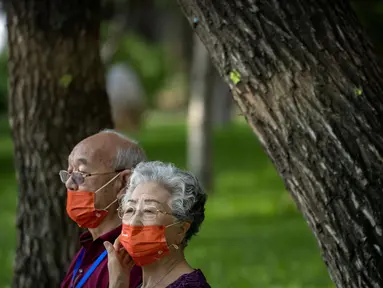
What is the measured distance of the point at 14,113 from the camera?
7.96 meters

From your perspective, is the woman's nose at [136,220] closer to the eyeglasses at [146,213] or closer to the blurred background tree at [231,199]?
the eyeglasses at [146,213]

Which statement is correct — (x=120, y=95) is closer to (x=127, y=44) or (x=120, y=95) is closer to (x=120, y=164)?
(x=127, y=44)

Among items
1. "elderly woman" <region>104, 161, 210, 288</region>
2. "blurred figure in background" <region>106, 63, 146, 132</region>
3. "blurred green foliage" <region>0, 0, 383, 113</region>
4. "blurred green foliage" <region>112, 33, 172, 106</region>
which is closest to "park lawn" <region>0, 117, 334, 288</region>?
"elderly woman" <region>104, 161, 210, 288</region>

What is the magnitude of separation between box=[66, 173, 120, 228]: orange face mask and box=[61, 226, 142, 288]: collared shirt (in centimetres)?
10

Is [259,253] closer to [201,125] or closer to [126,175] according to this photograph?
[201,125]

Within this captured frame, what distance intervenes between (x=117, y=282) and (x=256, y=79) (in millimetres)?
1057

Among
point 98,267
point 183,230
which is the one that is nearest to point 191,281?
point 183,230

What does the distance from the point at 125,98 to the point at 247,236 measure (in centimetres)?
2602

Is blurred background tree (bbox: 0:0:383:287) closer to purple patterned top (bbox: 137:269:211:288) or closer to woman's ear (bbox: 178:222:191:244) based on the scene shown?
woman's ear (bbox: 178:222:191:244)

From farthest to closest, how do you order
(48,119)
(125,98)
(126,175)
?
(125,98) < (48,119) < (126,175)

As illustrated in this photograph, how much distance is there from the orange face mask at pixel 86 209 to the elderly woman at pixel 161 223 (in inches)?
21.3

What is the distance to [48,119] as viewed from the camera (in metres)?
7.85

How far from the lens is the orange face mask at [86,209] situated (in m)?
5.43

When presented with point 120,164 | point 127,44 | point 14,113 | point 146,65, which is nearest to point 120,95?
point 127,44
